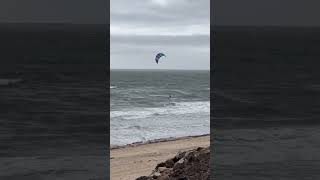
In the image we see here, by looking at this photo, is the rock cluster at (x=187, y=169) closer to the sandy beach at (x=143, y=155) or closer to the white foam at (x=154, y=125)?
the sandy beach at (x=143, y=155)

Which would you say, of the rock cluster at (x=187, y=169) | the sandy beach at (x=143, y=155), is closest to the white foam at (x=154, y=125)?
the sandy beach at (x=143, y=155)

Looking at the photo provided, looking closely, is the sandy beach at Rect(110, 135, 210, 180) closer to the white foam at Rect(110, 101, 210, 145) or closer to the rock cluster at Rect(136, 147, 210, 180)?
the white foam at Rect(110, 101, 210, 145)

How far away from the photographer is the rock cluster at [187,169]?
815cm

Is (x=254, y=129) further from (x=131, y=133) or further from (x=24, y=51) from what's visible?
(x=24, y=51)

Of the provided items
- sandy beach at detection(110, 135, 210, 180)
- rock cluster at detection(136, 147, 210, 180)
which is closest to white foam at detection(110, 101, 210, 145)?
sandy beach at detection(110, 135, 210, 180)

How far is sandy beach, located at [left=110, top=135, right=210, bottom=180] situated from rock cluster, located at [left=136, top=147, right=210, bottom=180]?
185 cm

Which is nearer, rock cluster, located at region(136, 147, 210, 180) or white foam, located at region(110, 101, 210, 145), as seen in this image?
rock cluster, located at region(136, 147, 210, 180)

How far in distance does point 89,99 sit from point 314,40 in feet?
134

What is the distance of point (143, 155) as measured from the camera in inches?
577

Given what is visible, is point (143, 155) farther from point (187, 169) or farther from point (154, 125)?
point (154, 125)

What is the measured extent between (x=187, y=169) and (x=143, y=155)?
630 centimetres

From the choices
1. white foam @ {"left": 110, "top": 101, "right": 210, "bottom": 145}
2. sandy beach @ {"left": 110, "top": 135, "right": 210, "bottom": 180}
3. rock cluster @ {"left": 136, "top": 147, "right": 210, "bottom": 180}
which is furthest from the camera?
white foam @ {"left": 110, "top": 101, "right": 210, "bottom": 145}

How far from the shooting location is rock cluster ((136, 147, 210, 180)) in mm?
8148

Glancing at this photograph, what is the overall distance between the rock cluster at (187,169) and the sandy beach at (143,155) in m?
1.85
